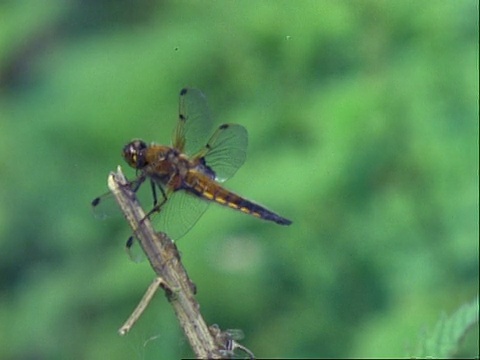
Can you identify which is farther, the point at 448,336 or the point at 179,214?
the point at 179,214

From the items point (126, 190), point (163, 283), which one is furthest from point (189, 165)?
point (163, 283)

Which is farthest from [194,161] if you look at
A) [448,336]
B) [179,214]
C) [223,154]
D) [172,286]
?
[172,286]

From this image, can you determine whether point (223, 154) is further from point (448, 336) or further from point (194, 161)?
point (448, 336)

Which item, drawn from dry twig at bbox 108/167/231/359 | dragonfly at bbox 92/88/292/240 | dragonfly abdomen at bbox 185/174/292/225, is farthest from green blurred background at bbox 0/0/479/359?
dry twig at bbox 108/167/231/359

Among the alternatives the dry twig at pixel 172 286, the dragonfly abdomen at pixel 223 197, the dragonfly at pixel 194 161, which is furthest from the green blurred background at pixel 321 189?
the dry twig at pixel 172 286

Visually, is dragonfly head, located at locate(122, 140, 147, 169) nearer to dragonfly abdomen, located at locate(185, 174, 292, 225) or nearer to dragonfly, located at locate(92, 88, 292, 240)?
dragonfly, located at locate(92, 88, 292, 240)

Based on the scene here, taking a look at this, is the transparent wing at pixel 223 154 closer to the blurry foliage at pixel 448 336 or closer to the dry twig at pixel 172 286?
the blurry foliage at pixel 448 336
